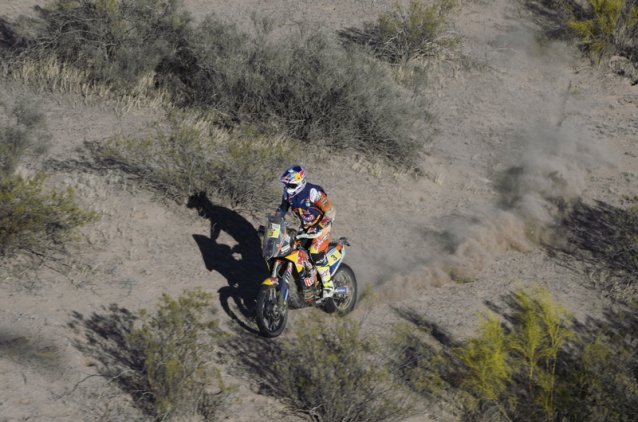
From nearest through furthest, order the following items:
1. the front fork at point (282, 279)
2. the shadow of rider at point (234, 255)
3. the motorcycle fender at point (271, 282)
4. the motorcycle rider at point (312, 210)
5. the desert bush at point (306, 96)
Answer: the motorcycle fender at point (271, 282), the front fork at point (282, 279), the motorcycle rider at point (312, 210), the shadow of rider at point (234, 255), the desert bush at point (306, 96)

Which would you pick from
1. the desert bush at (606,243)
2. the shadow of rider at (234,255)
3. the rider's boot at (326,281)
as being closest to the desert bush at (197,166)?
the shadow of rider at (234,255)

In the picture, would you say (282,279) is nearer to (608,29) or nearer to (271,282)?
(271,282)

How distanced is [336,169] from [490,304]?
4305 millimetres

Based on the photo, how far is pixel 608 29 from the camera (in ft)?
63.9

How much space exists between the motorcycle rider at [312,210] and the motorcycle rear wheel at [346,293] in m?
0.40

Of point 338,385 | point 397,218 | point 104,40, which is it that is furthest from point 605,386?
point 104,40

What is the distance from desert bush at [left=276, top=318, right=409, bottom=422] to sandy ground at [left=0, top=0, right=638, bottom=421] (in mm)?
382

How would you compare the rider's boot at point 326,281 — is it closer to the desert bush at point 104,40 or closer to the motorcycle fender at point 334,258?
the motorcycle fender at point 334,258

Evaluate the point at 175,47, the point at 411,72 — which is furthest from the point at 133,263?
the point at 411,72

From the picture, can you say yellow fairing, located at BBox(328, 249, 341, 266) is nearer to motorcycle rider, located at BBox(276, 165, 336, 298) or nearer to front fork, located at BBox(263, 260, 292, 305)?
motorcycle rider, located at BBox(276, 165, 336, 298)

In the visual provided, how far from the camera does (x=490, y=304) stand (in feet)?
37.1

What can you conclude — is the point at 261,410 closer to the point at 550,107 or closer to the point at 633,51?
the point at 550,107

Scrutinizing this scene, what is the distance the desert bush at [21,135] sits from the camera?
11050 mm

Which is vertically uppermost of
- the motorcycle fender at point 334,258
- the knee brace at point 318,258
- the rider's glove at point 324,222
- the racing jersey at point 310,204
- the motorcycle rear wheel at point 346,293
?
the racing jersey at point 310,204
